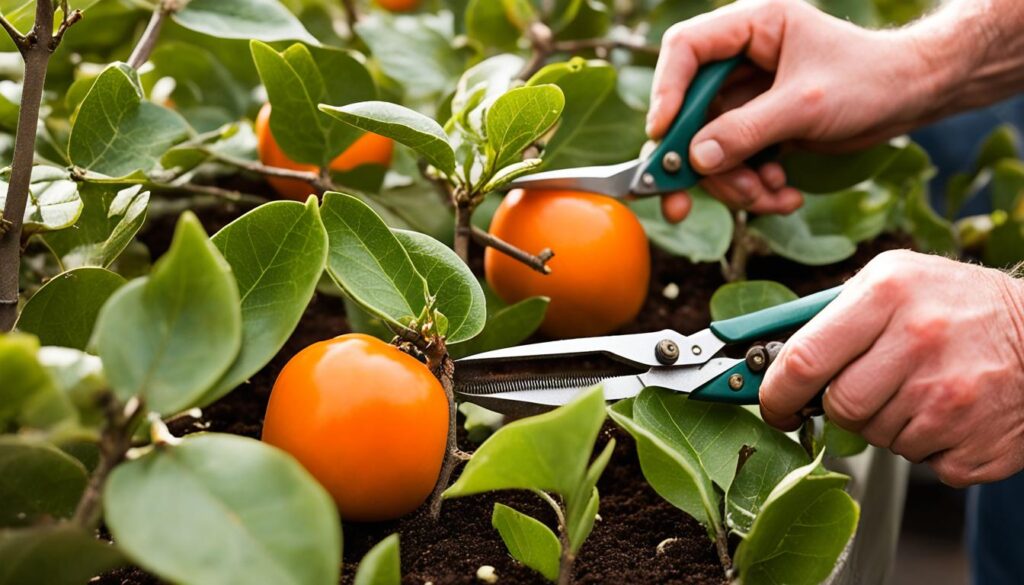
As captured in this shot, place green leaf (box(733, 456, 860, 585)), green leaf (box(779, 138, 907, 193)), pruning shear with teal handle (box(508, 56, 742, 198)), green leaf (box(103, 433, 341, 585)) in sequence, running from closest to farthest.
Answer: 1. green leaf (box(103, 433, 341, 585))
2. green leaf (box(733, 456, 860, 585))
3. pruning shear with teal handle (box(508, 56, 742, 198))
4. green leaf (box(779, 138, 907, 193))

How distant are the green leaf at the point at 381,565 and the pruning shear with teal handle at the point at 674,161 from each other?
1.24 ft

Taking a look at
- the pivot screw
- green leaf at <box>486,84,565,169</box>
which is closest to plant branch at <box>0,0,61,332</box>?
green leaf at <box>486,84,565,169</box>

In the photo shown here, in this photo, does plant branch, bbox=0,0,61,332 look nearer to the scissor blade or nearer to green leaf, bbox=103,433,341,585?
green leaf, bbox=103,433,341,585

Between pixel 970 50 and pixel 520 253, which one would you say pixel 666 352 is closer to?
pixel 520 253

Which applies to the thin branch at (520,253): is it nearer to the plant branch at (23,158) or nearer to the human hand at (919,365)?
the human hand at (919,365)

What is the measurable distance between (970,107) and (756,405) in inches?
18.7

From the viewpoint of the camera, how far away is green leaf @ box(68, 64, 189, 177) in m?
0.56

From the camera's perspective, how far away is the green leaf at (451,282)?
514 mm

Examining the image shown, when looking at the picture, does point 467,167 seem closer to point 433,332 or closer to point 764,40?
point 433,332

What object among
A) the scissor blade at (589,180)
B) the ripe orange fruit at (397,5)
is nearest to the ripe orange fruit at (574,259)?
the scissor blade at (589,180)

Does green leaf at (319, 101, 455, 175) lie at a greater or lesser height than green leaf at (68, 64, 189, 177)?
greater

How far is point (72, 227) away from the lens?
22.0 inches

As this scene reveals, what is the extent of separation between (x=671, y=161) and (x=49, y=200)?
42 cm

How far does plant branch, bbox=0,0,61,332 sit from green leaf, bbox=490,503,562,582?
258mm
